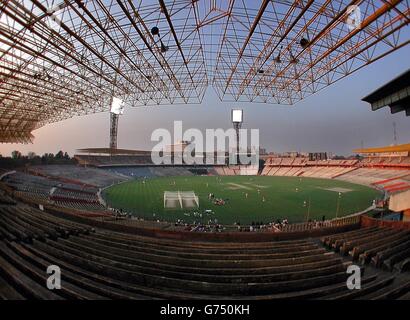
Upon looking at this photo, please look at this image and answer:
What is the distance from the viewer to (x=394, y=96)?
10.8 metres

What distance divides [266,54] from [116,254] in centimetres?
1709

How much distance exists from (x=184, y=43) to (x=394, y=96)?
13.4 meters

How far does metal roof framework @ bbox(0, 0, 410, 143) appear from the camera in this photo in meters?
12.0

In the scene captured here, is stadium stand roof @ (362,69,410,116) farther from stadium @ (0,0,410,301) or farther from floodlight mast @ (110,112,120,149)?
floodlight mast @ (110,112,120,149)

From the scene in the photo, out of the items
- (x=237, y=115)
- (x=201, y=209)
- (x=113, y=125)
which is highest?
(x=237, y=115)

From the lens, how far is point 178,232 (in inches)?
453

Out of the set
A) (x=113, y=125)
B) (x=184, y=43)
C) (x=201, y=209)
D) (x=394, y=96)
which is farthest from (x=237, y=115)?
(x=394, y=96)

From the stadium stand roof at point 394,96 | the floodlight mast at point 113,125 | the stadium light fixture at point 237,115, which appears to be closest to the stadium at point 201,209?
the stadium stand roof at point 394,96

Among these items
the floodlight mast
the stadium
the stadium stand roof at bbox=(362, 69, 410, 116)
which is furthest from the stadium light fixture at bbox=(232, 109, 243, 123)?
the stadium stand roof at bbox=(362, 69, 410, 116)

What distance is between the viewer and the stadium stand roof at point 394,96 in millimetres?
Result: 9961

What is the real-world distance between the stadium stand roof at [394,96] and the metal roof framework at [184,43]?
312cm

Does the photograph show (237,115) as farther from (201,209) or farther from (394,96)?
(394,96)

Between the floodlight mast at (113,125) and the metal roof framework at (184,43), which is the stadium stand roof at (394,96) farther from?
the floodlight mast at (113,125)

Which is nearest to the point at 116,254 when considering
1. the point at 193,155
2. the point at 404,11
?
Result: the point at 404,11
